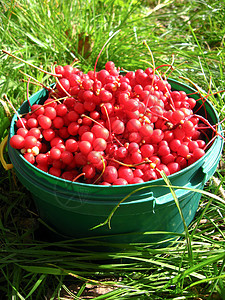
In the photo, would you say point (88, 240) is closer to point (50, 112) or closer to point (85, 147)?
point (85, 147)

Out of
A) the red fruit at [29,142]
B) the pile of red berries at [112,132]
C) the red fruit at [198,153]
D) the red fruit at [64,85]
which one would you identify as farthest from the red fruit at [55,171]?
the red fruit at [198,153]

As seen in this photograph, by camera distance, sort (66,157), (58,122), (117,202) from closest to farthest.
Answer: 1. (117,202)
2. (66,157)
3. (58,122)

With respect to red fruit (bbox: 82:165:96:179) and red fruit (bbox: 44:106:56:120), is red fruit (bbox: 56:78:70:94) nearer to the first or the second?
red fruit (bbox: 44:106:56:120)

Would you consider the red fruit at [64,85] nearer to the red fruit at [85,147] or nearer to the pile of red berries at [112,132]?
the pile of red berries at [112,132]

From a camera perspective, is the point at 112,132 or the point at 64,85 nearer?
the point at 112,132

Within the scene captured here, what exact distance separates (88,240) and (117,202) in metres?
0.24

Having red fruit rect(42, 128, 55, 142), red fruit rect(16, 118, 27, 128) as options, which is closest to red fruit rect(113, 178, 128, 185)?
red fruit rect(42, 128, 55, 142)

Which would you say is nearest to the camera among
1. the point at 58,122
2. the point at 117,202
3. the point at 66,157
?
the point at 117,202

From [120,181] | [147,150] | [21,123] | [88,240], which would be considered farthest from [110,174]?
[21,123]

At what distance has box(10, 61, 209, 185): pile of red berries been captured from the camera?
99 cm

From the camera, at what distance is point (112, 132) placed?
3.40 ft

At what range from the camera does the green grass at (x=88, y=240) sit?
1044 mm

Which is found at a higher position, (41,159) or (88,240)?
(41,159)

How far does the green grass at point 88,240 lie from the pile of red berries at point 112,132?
0.23 metres
